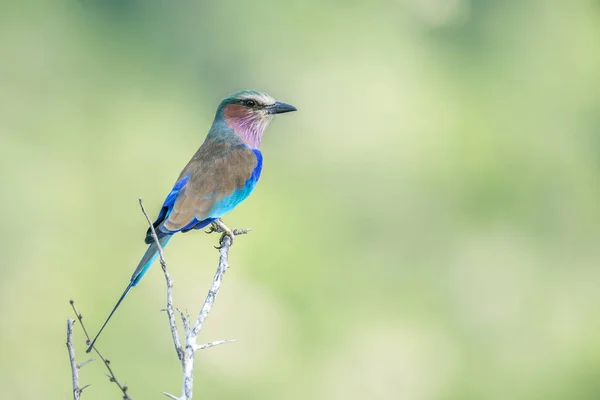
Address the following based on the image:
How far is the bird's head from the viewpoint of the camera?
5375mm

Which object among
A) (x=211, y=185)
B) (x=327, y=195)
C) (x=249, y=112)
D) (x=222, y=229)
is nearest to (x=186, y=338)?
(x=211, y=185)

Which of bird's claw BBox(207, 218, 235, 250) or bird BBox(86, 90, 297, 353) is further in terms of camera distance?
bird's claw BBox(207, 218, 235, 250)

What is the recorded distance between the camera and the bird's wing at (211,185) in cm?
465

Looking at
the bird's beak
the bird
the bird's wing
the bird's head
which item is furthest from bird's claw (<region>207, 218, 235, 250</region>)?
the bird's beak

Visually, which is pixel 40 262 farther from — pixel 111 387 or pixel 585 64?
pixel 585 64

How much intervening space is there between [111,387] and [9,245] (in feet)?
12.3

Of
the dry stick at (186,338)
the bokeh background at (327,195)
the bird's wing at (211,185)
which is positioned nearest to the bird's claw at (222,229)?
the bird's wing at (211,185)

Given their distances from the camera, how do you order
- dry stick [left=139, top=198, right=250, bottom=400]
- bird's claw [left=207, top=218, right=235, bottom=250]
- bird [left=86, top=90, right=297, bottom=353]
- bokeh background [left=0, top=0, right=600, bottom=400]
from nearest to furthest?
dry stick [left=139, top=198, right=250, bottom=400]
bird [left=86, top=90, right=297, bottom=353]
bird's claw [left=207, top=218, right=235, bottom=250]
bokeh background [left=0, top=0, right=600, bottom=400]

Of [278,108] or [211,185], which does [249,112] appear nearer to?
[278,108]

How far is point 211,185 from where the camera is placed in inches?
192

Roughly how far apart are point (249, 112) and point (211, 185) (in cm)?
70

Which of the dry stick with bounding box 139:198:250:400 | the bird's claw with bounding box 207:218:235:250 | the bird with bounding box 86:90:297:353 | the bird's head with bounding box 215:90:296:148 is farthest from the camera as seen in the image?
the bird's head with bounding box 215:90:296:148

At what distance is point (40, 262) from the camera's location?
14156mm

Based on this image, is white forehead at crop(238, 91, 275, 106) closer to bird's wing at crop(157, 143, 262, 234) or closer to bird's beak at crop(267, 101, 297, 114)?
→ bird's beak at crop(267, 101, 297, 114)
